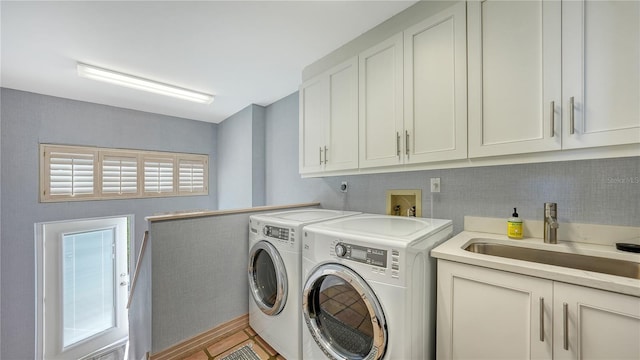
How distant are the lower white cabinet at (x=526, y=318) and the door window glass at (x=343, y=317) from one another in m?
0.36

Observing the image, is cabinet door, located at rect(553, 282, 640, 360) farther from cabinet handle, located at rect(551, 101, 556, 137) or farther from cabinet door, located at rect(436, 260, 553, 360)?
cabinet handle, located at rect(551, 101, 556, 137)

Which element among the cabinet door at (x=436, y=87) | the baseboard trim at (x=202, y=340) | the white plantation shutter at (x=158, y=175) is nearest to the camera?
the cabinet door at (x=436, y=87)

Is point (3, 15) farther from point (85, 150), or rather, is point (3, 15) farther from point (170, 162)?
point (170, 162)

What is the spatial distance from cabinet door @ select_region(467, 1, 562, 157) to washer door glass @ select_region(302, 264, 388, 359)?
97 centimetres

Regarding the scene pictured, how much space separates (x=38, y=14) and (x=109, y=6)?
1.71 ft

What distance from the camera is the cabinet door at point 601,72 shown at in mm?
877

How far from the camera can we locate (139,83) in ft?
8.21

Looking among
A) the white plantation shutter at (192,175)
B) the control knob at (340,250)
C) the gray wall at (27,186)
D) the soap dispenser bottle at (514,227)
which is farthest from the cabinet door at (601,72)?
the gray wall at (27,186)

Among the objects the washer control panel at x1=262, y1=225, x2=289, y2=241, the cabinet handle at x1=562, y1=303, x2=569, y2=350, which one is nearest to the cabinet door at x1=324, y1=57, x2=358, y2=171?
the washer control panel at x1=262, y1=225, x2=289, y2=241

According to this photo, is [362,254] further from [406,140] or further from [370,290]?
[406,140]

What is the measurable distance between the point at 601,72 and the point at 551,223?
0.72 metres

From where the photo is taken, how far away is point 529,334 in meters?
0.89

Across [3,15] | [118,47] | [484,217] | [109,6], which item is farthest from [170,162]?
[484,217]

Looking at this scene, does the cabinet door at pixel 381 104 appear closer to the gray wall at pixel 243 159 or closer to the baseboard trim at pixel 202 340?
the baseboard trim at pixel 202 340
